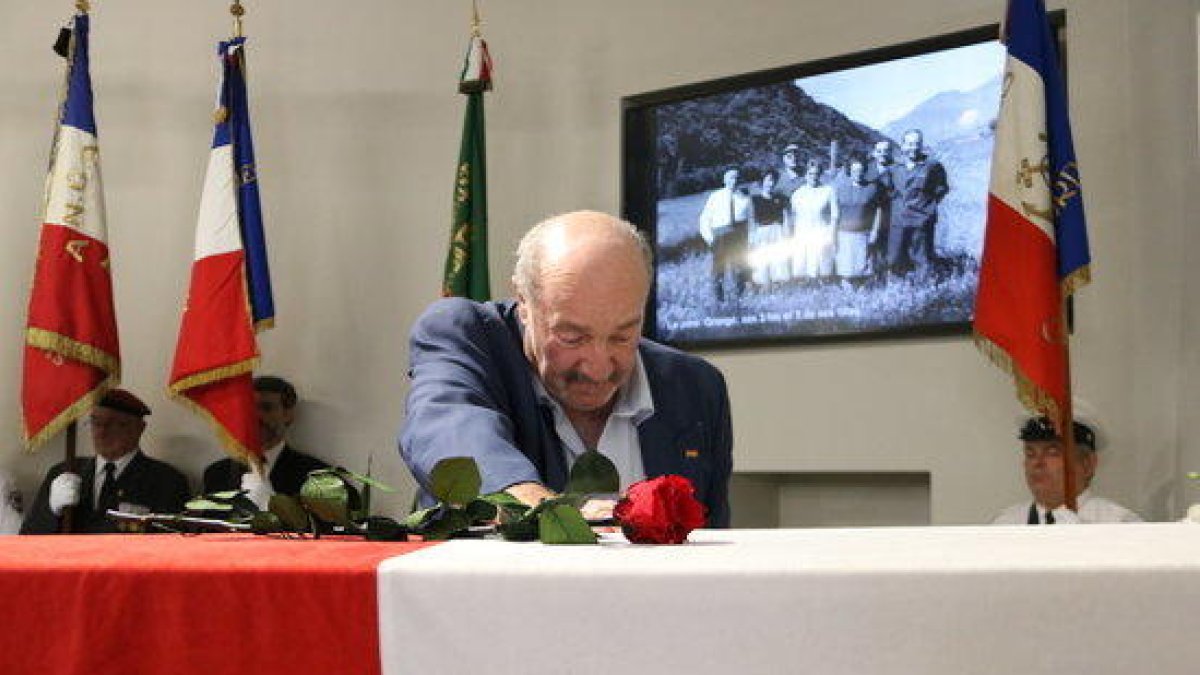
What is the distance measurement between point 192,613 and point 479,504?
330mm

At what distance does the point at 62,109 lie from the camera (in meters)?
5.87

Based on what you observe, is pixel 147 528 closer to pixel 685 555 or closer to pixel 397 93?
pixel 685 555

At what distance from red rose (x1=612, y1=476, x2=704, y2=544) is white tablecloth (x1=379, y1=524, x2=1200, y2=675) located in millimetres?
194

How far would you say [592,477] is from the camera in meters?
1.16

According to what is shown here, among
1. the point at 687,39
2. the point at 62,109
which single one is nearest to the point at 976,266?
the point at 687,39

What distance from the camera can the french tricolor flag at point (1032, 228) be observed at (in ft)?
14.1

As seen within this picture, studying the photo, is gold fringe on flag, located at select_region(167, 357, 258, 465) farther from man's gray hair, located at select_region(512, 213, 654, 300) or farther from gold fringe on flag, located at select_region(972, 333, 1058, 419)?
man's gray hair, located at select_region(512, 213, 654, 300)

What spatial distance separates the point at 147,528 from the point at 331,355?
517 centimetres

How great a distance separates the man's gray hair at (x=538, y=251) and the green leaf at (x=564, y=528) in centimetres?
99

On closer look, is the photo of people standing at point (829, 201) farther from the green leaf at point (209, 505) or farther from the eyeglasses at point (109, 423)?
the green leaf at point (209, 505)

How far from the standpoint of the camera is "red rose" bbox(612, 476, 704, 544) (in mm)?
1045

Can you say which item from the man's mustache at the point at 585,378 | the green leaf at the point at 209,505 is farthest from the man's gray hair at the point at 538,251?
the green leaf at the point at 209,505

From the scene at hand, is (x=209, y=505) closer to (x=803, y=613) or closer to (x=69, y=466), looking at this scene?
(x=803, y=613)

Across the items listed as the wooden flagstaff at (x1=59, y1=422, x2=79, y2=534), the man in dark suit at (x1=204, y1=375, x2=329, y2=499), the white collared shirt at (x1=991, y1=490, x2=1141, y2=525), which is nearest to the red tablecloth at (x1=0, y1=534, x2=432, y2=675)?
the white collared shirt at (x1=991, y1=490, x2=1141, y2=525)
